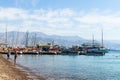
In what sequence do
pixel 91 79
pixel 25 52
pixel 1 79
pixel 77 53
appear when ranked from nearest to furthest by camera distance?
pixel 1 79, pixel 91 79, pixel 25 52, pixel 77 53

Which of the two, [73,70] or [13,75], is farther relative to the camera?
[73,70]

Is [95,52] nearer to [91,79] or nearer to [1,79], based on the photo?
[91,79]

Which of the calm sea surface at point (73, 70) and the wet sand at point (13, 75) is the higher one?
the wet sand at point (13, 75)

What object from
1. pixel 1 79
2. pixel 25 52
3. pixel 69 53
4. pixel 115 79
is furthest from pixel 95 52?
pixel 1 79

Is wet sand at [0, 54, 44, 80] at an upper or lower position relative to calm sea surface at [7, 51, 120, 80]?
upper

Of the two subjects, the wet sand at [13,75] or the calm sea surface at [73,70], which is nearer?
the wet sand at [13,75]

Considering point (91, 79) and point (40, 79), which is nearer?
→ point (40, 79)

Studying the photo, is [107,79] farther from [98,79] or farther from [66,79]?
[66,79]

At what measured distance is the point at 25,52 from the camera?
6565 inches

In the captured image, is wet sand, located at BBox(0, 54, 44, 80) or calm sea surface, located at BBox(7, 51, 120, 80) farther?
calm sea surface, located at BBox(7, 51, 120, 80)

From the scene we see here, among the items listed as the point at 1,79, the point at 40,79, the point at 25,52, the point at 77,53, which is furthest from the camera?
the point at 77,53

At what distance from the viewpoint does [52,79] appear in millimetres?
40125

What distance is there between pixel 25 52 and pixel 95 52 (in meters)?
52.3

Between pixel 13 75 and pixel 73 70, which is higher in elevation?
pixel 13 75
